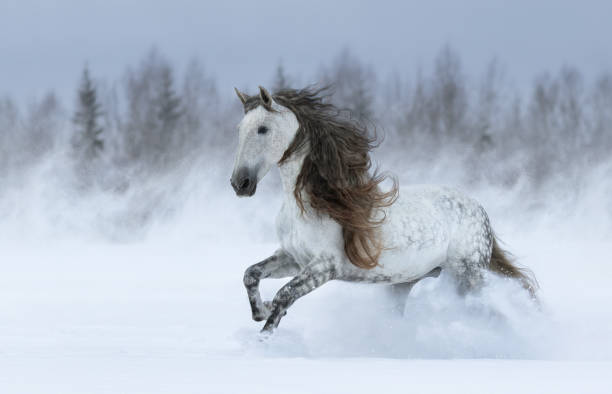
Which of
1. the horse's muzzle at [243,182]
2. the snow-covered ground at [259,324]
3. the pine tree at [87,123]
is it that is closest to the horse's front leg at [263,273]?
the snow-covered ground at [259,324]

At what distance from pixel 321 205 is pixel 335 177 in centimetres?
17

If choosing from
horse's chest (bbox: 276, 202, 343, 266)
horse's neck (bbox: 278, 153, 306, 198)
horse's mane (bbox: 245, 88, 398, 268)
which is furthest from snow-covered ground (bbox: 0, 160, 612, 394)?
horse's neck (bbox: 278, 153, 306, 198)

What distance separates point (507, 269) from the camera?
446 centimetres

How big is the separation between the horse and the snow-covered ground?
1.06 ft

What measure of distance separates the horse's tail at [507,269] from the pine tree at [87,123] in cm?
2311

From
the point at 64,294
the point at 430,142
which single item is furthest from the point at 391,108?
the point at 64,294

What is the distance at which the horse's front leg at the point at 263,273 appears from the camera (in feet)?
11.9

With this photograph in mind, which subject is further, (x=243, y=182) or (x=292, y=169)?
(x=292, y=169)

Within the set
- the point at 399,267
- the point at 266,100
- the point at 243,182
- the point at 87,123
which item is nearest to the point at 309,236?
the point at 243,182

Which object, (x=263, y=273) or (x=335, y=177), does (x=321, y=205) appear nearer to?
(x=335, y=177)

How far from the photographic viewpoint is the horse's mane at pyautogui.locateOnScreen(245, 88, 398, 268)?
3.58 m

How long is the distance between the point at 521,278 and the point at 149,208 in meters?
10.6

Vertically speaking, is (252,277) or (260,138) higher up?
(260,138)

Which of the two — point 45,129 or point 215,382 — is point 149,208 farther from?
point 45,129
